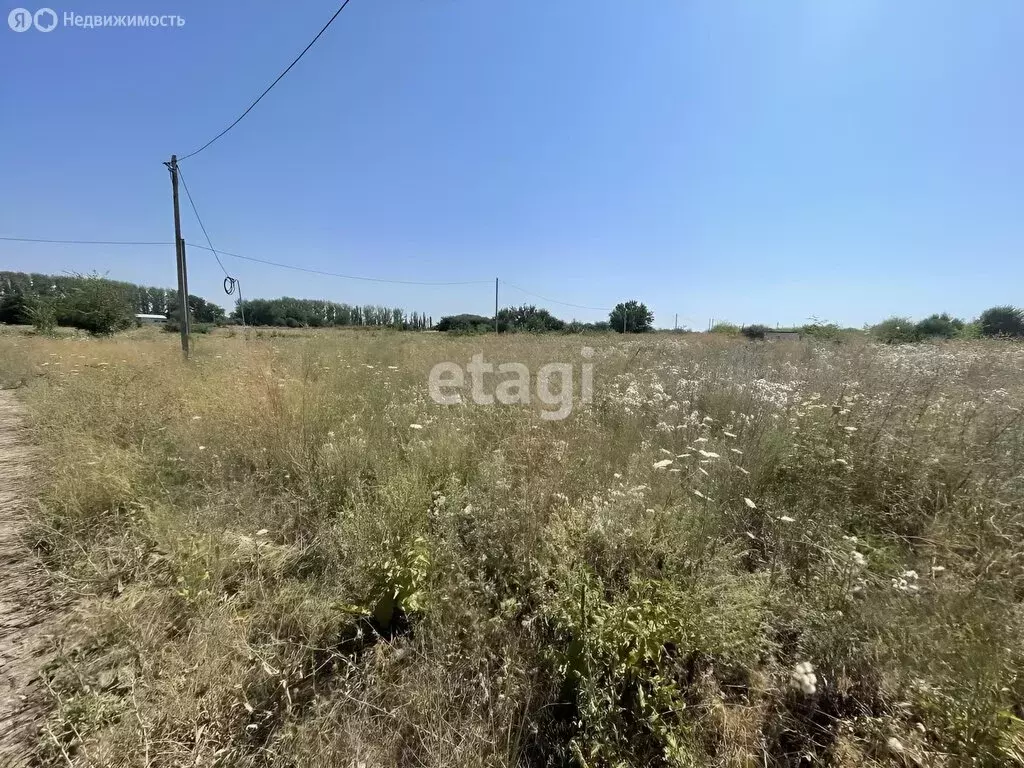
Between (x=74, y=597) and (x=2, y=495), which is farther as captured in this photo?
(x=2, y=495)

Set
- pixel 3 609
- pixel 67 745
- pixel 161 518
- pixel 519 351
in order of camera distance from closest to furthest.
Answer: pixel 67 745 → pixel 3 609 → pixel 161 518 → pixel 519 351

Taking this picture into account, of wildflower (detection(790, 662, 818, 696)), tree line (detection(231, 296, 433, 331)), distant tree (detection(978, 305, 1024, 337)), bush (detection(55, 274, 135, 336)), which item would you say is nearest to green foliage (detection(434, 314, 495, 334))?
tree line (detection(231, 296, 433, 331))

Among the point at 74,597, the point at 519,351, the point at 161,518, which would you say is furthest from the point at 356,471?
the point at 519,351

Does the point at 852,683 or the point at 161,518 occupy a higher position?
the point at 161,518

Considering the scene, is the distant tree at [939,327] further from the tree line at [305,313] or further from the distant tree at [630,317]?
the tree line at [305,313]

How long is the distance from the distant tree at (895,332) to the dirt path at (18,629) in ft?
56.9

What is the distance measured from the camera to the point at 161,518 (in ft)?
6.81

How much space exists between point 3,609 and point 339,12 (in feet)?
17.9

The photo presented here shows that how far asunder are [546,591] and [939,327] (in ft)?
78.0

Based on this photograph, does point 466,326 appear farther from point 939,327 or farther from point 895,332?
point 939,327

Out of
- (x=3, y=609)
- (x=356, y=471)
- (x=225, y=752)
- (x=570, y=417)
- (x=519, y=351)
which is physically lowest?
(x=225, y=752)

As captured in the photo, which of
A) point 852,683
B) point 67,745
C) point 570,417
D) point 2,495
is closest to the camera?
point 67,745

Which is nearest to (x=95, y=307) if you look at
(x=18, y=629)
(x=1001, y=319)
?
(x=18, y=629)

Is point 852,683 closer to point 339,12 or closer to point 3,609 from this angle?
point 3,609
